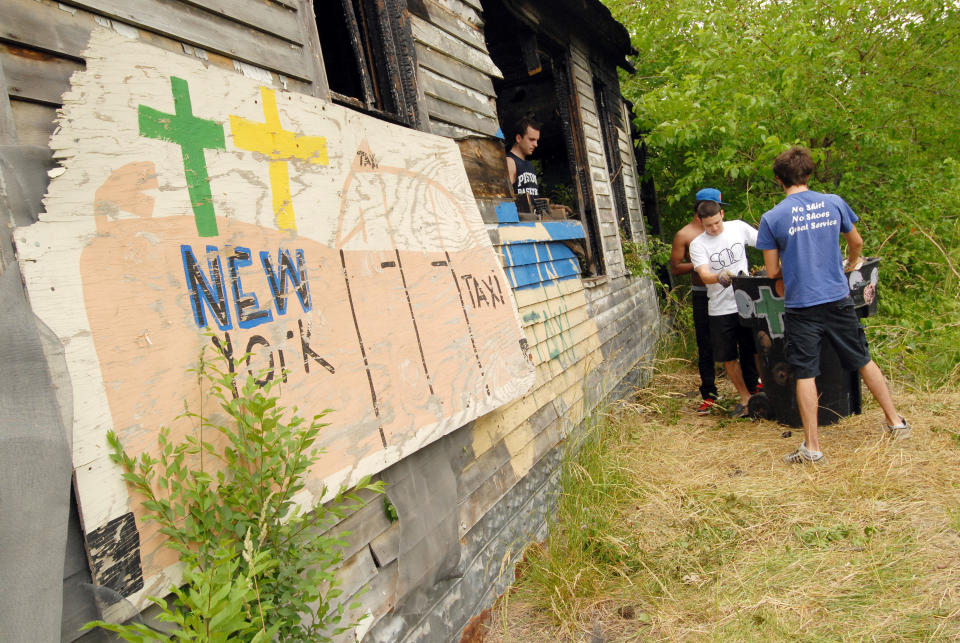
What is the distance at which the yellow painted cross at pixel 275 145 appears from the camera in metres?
1.71

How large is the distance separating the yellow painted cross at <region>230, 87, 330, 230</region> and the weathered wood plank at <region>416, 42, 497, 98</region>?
4.54 ft

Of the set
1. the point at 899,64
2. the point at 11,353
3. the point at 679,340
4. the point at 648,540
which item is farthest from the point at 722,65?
the point at 11,353

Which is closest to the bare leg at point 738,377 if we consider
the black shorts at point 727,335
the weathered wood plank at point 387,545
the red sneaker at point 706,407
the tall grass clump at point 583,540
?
the black shorts at point 727,335

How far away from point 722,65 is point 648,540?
20.2 ft

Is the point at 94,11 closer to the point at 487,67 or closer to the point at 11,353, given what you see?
the point at 11,353

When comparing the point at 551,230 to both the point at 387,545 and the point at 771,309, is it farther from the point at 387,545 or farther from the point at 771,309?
the point at 387,545

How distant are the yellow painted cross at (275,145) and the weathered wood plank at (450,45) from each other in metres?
1.47

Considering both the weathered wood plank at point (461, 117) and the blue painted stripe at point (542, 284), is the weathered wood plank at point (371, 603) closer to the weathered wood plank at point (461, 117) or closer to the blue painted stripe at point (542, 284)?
the blue painted stripe at point (542, 284)

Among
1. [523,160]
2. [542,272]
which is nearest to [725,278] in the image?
[542,272]

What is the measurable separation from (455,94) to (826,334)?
2.74 m

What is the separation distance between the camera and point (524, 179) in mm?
4750

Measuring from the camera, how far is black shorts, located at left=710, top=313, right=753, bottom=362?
4707 mm

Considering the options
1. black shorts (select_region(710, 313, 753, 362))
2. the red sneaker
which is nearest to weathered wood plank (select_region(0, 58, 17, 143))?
black shorts (select_region(710, 313, 753, 362))

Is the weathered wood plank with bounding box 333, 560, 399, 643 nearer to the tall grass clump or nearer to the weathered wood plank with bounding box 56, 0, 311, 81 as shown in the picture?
the tall grass clump
